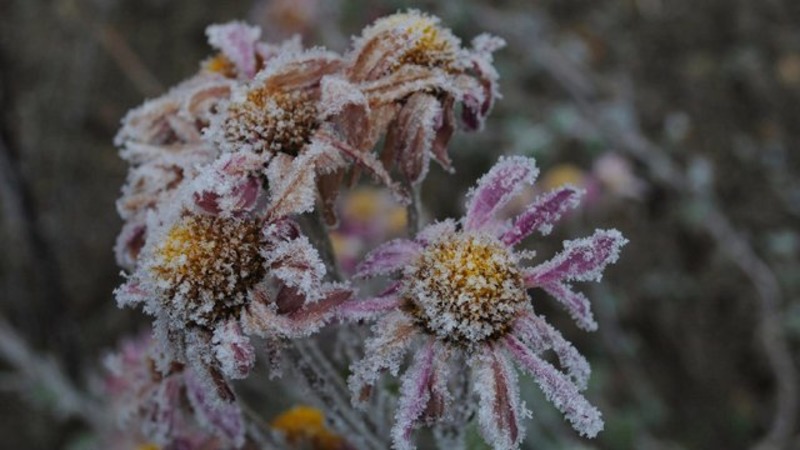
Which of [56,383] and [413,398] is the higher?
[56,383]

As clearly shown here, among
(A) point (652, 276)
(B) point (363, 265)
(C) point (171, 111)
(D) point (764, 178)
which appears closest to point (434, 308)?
(B) point (363, 265)

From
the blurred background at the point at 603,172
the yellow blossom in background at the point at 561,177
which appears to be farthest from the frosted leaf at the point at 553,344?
the yellow blossom in background at the point at 561,177

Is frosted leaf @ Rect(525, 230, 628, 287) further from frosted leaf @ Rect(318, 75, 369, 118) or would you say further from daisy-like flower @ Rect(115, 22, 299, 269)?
daisy-like flower @ Rect(115, 22, 299, 269)

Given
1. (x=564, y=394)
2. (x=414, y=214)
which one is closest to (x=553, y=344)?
(x=564, y=394)

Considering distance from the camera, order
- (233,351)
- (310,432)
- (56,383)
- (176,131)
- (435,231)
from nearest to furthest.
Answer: (233,351) → (435,231) → (176,131) → (310,432) → (56,383)

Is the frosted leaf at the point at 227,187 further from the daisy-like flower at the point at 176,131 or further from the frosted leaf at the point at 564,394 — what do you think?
the frosted leaf at the point at 564,394

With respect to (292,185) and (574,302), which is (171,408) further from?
(574,302)

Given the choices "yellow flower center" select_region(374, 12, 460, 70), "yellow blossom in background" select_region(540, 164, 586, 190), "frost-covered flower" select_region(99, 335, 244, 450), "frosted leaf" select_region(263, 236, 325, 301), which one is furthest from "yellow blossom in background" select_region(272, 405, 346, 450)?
"yellow blossom in background" select_region(540, 164, 586, 190)
